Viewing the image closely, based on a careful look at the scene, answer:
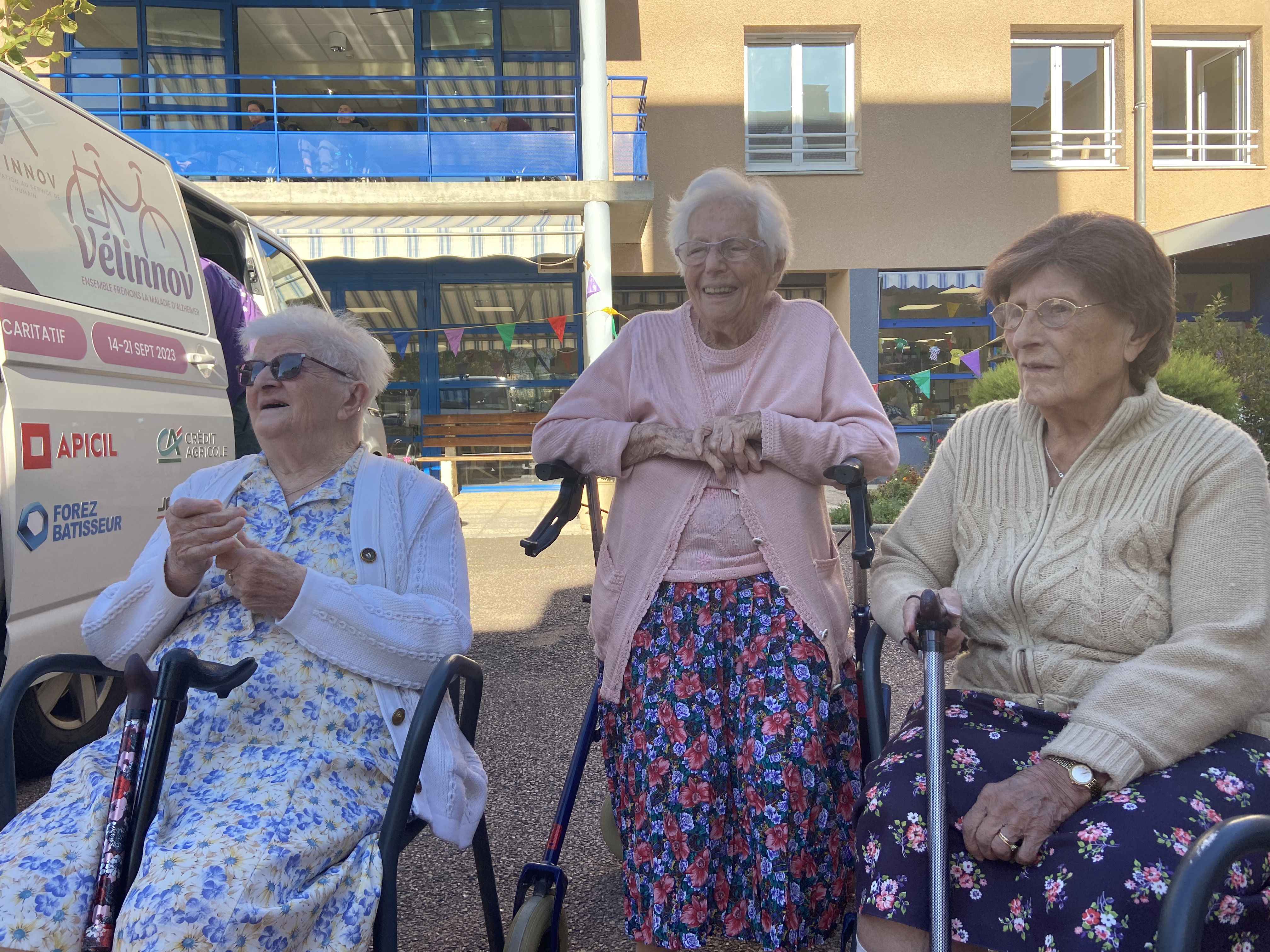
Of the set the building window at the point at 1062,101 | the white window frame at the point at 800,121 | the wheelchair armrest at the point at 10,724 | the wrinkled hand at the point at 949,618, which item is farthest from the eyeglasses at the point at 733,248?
the building window at the point at 1062,101

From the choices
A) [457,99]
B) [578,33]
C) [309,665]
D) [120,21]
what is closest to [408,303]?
[457,99]

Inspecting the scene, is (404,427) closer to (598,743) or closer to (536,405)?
(536,405)

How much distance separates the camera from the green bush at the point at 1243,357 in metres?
7.54

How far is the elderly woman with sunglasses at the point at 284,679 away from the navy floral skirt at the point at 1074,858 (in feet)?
2.76

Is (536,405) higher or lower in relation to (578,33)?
lower

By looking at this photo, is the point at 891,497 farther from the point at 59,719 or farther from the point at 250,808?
the point at 250,808

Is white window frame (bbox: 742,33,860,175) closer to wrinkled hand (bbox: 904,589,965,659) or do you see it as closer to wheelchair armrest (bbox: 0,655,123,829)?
wrinkled hand (bbox: 904,589,965,659)

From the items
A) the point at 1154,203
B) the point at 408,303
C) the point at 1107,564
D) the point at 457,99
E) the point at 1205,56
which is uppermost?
the point at 1205,56

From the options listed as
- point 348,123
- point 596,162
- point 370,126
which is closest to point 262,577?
point 596,162

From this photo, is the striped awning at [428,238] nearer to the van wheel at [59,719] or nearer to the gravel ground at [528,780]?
the gravel ground at [528,780]

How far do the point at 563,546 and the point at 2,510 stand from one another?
5.65 m

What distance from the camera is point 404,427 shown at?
1268 centimetres

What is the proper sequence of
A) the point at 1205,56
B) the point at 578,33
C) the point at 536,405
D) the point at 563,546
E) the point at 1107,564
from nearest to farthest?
1. the point at 1107,564
2. the point at 563,546
3. the point at 578,33
4. the point at 536,405
5. the point at 1205,56

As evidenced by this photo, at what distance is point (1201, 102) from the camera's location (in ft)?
45.6
